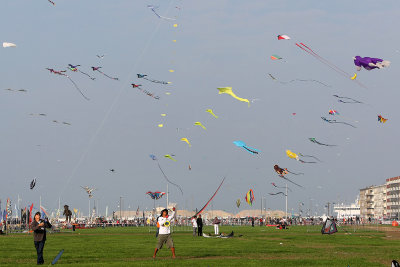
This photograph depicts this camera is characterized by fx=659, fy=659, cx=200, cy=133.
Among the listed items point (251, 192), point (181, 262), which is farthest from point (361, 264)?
point (251, 192)

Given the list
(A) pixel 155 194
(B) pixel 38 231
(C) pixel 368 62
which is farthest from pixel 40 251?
(A) pixel 155 194

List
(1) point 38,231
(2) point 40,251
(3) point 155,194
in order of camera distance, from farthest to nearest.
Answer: (3) point 155,194 < (1) point 38,231 < (2) point 40,251

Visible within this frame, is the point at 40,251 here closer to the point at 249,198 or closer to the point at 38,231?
the point at 38,231

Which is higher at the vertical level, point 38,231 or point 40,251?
point 38,231

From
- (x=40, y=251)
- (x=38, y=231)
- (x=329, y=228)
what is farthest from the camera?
(x=329, y=228)

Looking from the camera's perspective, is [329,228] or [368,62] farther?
[329,228]

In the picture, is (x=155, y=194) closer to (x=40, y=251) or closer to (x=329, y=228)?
(x=329, y=228)

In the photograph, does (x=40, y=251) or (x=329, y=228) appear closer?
(x=40, y=251)

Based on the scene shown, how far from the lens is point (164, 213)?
24.3m

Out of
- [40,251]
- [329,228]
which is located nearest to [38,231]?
[40,251]

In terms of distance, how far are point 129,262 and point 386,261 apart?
872 centimetres

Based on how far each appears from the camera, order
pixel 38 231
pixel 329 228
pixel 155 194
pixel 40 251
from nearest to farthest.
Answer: pixel 40 251 < pixel 38 231 < pixel 329 228 < pixel 155 194

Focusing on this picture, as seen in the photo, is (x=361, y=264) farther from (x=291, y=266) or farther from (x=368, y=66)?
(x=368, y=66)

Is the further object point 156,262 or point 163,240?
point 163,240
